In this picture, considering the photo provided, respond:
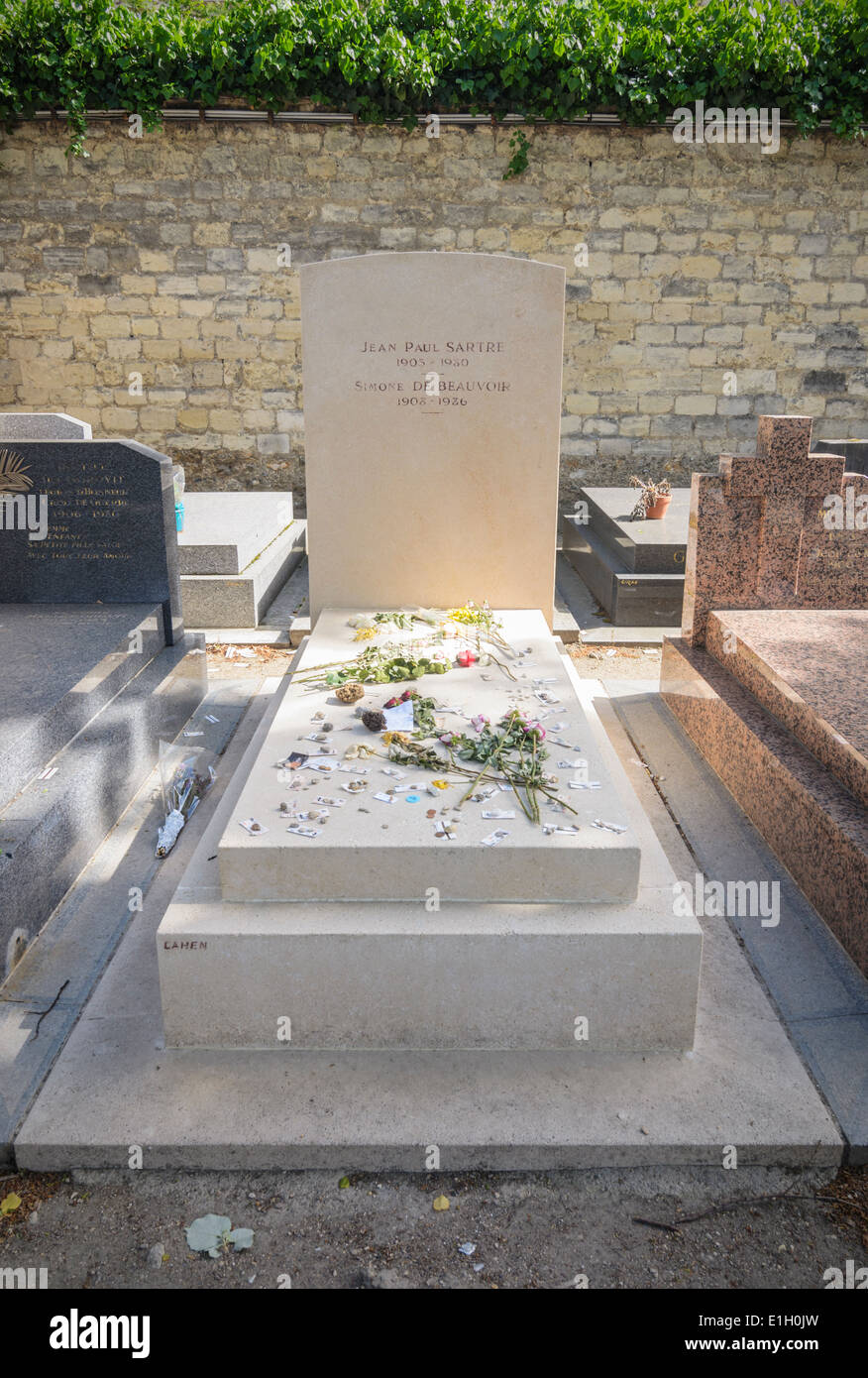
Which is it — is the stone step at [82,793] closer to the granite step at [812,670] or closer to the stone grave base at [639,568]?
the granite step at [812,670]

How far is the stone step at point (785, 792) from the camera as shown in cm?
322

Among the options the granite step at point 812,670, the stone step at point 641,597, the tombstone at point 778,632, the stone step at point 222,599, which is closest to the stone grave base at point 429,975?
the tombstone at point 778,632

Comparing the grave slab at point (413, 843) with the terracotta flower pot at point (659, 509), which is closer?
the grave slab at point (413, 843)

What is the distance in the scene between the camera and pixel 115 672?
438 centimetres

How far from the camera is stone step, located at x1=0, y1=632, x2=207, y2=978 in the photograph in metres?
3.27

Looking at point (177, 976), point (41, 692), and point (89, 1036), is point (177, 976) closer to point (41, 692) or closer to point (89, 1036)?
point (89, 1036)

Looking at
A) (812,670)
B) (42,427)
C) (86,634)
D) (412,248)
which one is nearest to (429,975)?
(812,670)

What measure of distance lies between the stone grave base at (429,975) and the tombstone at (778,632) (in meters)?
1.02

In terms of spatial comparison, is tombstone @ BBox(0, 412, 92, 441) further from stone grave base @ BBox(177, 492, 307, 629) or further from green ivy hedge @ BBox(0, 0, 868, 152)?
green ivy hedge @ BBox(0, 0, 868, 152)

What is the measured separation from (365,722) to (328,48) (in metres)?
7.73

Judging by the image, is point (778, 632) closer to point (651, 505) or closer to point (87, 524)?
point (651, 505)

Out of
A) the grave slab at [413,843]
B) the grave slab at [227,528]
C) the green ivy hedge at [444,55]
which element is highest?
the green ivy hedge at [444,55]

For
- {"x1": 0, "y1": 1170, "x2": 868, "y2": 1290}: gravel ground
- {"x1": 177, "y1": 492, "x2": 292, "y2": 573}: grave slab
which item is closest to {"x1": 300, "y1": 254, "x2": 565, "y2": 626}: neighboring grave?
{"x1": 177, "y1": 492, "x2": 292, "y2": 573}: grave slab
